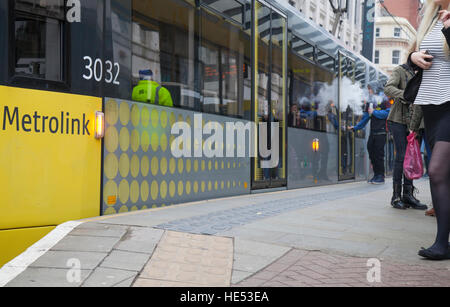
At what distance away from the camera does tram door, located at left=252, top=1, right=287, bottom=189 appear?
24.3 feet

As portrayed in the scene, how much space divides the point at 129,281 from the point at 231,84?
4407 millimetres

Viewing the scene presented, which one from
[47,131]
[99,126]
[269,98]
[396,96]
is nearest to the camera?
[47,131]

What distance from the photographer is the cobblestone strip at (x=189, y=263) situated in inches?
108

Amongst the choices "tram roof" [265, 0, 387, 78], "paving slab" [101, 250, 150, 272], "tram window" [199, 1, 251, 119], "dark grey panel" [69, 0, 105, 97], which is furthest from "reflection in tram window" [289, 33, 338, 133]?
"paving slab" [101, 250, 150, 272]

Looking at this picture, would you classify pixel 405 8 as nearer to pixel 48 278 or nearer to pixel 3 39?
pixel 3 39

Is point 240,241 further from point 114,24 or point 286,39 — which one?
point 286,39

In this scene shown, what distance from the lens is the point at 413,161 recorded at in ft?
16.4

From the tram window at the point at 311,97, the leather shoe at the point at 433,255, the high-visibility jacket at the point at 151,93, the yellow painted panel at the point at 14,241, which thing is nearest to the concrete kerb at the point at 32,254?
the yellow painted panel at the point at 14,241

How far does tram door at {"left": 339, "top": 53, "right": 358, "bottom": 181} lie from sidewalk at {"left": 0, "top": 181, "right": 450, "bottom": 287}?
6.64 m

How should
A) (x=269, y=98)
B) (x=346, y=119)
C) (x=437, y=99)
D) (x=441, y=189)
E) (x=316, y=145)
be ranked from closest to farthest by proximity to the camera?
(x=441, y=189) → (x=437, y=99) → (x=269, y=98) → (x=316, y=145) → (x=346, y=119)

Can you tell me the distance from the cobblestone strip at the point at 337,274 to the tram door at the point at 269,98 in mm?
4179

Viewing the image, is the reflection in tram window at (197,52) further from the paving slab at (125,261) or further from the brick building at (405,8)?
the brick building at (405,8)

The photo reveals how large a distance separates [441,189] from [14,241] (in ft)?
10.2

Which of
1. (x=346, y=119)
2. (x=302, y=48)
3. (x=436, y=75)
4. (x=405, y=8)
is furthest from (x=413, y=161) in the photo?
(x=405, y=8)
